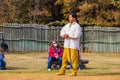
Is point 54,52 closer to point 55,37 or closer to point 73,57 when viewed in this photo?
point 73,57

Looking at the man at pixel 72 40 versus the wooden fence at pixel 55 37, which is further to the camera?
the wooden fence at pixel 55 37

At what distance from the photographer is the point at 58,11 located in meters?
45.1

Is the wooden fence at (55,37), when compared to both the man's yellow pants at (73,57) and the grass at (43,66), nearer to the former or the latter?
the grass at (43,66)

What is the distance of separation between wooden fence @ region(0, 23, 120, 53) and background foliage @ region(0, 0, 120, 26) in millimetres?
3356

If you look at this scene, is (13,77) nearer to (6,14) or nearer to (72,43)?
(72,43)

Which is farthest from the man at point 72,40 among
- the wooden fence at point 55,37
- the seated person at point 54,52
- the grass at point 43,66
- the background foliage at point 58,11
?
the background foliage at point 58,11

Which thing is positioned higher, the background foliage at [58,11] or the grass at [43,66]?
the background foliage at [58,11]

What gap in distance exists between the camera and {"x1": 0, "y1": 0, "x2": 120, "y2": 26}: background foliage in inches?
1570

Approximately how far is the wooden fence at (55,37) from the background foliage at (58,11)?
3.36 meters

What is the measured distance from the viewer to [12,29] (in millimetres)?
34438

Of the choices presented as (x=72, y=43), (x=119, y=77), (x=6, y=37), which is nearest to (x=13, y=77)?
(x=72, y=43)

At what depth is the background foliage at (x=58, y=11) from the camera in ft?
131

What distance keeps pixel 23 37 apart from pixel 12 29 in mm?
1170

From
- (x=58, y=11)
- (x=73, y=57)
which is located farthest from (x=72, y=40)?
(x=58, y=11)
